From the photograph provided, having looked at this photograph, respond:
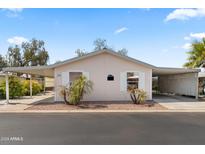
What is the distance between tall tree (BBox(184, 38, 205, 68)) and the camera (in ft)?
64.0

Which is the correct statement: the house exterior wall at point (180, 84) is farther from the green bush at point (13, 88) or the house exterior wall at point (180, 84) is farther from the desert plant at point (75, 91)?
the green bush at point (13, 88)

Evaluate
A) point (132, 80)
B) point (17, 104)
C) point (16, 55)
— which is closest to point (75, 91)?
point (17, 104)

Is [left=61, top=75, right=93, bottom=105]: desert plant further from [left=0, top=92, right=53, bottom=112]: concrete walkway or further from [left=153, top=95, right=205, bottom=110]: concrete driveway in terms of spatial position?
[left=153, top=95, right=205, bottom=110]: concrete driveway

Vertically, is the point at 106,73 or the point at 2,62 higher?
the point at 2,62

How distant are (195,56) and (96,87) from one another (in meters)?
9.81

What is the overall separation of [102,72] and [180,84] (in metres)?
8.71

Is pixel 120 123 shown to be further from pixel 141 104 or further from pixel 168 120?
pixel 141 104

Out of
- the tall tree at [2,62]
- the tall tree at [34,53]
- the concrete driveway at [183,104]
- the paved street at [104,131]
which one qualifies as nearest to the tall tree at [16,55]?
the tall tree at [34,53]

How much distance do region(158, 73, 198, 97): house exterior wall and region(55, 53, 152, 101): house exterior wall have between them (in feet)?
15.2

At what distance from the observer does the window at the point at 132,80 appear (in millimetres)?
16155

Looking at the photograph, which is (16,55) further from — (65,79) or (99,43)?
(65,79)

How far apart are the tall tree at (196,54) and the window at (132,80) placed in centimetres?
677

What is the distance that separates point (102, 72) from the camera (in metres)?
15.8
